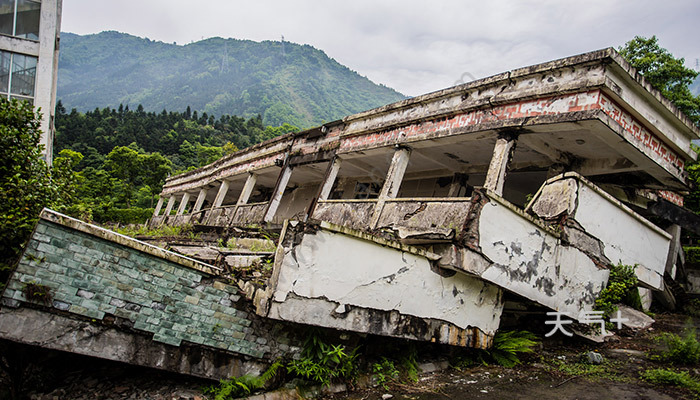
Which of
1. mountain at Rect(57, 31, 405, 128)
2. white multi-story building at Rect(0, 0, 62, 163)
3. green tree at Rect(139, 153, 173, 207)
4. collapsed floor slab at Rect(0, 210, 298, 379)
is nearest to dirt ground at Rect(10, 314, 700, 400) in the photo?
collapsed floor slab at Rect(0, 210, 298, 379)

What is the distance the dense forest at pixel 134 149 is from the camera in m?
30.7

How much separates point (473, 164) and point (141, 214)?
26630 mm

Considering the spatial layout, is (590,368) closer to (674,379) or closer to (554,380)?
(554,380)

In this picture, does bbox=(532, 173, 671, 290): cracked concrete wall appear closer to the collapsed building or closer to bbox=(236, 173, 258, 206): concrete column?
the collapsed building

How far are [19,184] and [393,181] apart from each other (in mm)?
5687

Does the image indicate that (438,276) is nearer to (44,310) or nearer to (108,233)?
(108,233)

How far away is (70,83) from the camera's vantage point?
18262 centimetres

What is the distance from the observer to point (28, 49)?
42.7ft

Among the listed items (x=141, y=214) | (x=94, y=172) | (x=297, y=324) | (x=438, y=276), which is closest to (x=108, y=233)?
(x=297, y=324)

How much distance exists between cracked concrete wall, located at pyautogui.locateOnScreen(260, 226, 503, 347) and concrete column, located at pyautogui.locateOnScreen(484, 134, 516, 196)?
153cm

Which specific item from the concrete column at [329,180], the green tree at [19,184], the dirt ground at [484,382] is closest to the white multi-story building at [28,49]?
the green tree at [19,184]

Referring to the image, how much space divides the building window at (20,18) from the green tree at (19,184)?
35.8ft

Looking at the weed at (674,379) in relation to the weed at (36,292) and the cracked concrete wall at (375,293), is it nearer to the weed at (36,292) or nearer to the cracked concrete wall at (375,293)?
the cracked concrete wall at (375,293)

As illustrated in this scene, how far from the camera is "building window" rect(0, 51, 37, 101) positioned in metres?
12.7
